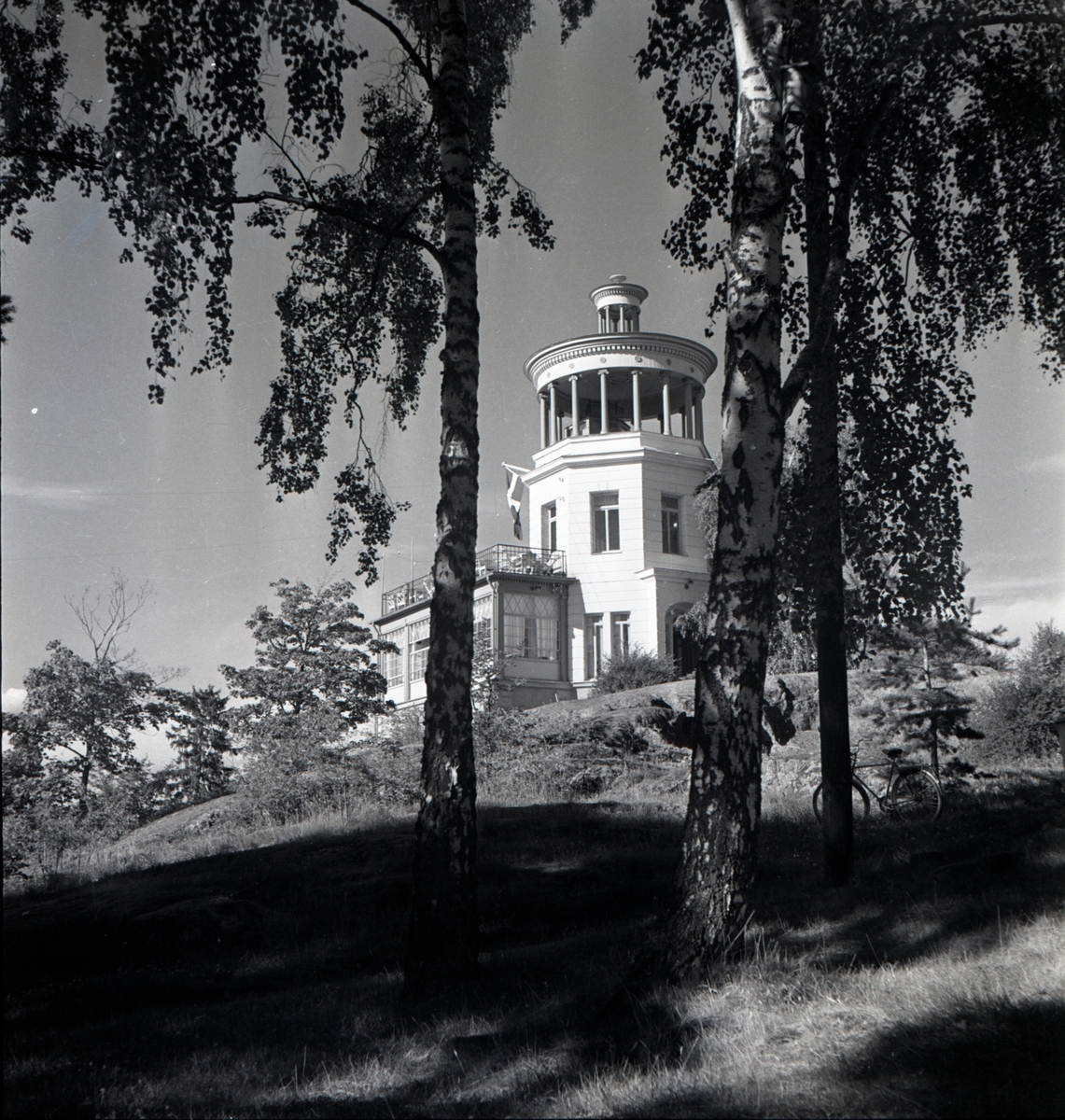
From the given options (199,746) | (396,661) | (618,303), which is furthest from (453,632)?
(396,661)

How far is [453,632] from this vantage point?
290 inches

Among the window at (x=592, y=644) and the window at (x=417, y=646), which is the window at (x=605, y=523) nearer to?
the window at (x=592, y=644)

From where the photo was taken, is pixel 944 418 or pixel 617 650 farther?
pixel 617 650

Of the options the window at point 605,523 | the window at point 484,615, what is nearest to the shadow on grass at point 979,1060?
the window at point 484,615

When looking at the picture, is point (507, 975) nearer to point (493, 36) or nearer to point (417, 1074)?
point (417, 1074)

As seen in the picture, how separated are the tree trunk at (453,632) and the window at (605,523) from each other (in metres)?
25.9

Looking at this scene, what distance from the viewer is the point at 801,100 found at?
735cm

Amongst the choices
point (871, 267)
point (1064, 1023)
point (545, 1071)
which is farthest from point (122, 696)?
point (1064, 1023)

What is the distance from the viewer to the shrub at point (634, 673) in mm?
29688

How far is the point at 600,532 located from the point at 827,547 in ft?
80.5

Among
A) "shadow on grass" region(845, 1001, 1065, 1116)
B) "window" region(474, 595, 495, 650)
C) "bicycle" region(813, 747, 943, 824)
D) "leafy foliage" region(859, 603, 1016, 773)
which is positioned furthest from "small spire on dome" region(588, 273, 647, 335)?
"shadow on grass" region(845, 1001, 1065, 1116)

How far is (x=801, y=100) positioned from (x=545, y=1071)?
680 centimetres

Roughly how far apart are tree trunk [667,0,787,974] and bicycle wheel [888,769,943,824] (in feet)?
24.6

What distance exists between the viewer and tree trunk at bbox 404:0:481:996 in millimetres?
7023
